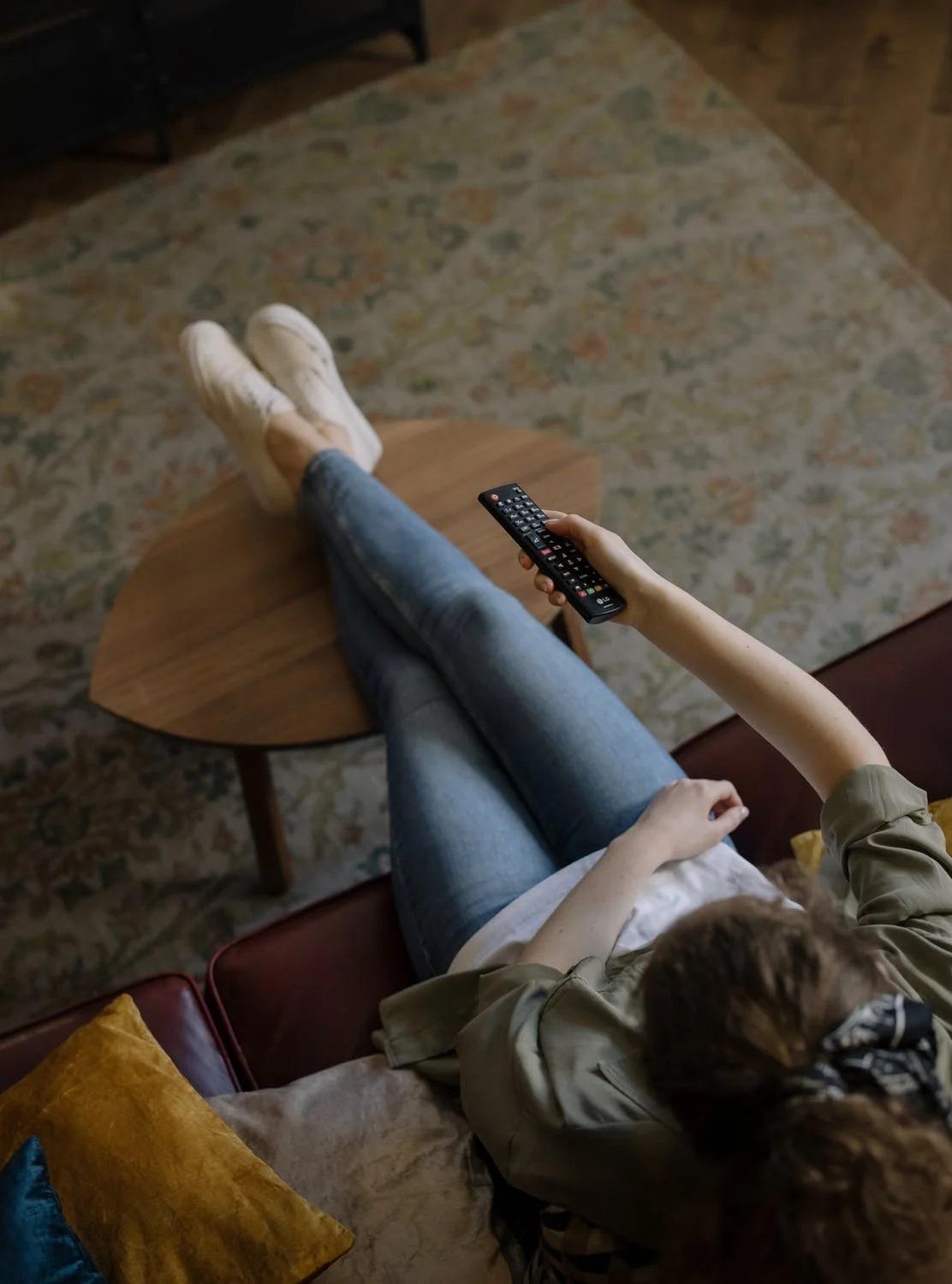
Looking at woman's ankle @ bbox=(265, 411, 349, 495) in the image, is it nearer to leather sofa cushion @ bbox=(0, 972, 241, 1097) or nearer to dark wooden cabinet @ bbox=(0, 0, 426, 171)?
leather sofa cushion @ bbox=(0, 972, 241, 1097)

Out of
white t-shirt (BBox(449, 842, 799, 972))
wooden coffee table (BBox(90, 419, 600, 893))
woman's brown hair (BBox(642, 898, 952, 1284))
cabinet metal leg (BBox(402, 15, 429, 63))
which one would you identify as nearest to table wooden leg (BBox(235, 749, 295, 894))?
wooden coffee table (BBox(90, 419, 600, 893))

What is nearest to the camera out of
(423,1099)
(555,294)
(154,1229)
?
(154,1229)

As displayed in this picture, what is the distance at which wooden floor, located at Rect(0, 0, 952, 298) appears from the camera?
2.72 metres

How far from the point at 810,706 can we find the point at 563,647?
0.47m

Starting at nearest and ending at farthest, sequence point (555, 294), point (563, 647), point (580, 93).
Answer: point (563, 647) → point (555, 294) → point (580, 93)

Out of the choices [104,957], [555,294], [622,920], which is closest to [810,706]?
[622,920]

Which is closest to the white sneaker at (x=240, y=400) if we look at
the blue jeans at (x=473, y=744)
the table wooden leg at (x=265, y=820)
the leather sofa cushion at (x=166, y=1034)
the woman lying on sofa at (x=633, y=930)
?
the woman lying on sofa at (x=633, y=930)

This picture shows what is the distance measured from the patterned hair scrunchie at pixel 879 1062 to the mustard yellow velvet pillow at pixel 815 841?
454 mm

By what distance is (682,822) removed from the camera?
50.8 inches

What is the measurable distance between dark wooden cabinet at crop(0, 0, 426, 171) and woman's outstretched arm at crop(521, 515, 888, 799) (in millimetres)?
2064

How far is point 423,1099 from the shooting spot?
1188mm

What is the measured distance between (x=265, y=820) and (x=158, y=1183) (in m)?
0.80

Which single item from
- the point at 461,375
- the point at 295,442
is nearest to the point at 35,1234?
the point at 295,442

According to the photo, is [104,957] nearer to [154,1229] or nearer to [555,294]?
[154,1229]
